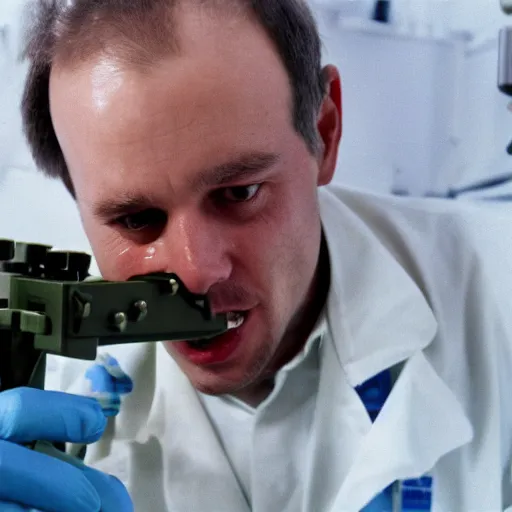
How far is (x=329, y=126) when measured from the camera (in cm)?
72

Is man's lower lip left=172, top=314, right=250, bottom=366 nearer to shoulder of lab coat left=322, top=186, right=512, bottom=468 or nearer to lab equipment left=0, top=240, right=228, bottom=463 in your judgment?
lab equipment left=0, top=240, right=228, bottom=463

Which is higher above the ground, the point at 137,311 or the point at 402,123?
the point at 402,123

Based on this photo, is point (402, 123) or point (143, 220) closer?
point (143, 220)

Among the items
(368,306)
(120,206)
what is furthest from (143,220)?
(368,306)

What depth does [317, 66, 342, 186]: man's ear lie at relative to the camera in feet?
2.32

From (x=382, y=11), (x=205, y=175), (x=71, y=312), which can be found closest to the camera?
(x=71, y=312)

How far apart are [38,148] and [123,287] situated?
0.30 metres

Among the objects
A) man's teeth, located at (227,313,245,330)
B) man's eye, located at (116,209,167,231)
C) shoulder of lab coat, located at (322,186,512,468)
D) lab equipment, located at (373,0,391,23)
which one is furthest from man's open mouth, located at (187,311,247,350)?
lab equipment, located at (373,0,391,23)

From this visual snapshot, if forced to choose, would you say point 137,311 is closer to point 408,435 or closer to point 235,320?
point 235,320

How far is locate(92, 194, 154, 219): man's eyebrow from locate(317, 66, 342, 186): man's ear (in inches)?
7.9

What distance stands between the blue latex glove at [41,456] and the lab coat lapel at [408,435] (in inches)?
9.3

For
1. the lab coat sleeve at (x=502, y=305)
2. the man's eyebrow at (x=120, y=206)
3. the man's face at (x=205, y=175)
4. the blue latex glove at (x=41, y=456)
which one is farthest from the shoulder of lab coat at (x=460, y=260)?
the blue latex glove at (x=41, y=456)

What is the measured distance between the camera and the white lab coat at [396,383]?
678mm

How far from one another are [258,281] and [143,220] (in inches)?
4.4
